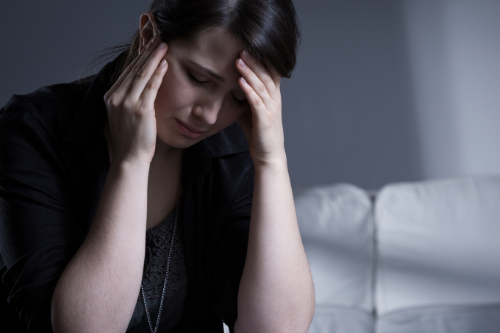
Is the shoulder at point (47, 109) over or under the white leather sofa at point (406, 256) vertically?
over

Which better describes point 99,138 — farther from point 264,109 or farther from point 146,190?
point 264,109

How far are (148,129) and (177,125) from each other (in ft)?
0.26

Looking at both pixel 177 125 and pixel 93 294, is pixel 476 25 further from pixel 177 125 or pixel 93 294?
pixel 93 294

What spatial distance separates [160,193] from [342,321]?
1.01 m

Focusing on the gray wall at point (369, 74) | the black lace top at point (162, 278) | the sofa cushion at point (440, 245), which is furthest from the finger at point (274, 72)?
the gray wall at point (369, 74)

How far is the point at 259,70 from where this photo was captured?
84cm

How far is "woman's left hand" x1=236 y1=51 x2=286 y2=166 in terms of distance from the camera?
32.5 inches

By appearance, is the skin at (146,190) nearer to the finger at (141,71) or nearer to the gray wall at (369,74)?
the finger at (141,71)

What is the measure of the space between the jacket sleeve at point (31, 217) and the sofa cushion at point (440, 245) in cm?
129

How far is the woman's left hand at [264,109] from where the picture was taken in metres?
0.83

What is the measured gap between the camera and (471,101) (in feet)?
7.00

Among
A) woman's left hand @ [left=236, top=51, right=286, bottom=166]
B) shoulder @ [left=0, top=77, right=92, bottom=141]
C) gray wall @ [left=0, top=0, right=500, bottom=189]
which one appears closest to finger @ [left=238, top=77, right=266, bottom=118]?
woman's left hand @ [left=236, top=51, right=286, bottom=166]

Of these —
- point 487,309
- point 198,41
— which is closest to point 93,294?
point 198,41

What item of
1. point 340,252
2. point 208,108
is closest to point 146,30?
point 208,108
